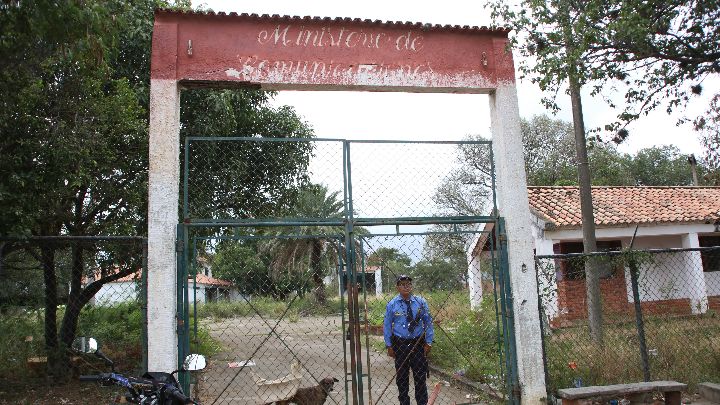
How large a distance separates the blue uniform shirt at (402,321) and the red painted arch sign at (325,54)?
8.81 feet

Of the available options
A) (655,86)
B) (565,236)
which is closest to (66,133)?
(655,86)

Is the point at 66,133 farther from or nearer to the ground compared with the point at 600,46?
nearer to the ground

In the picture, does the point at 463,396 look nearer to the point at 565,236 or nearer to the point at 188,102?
the point at 188,102

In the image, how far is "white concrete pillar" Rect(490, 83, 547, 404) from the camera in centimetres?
654

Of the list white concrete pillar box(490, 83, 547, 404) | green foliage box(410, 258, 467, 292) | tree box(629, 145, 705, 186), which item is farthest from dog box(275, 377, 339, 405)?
tree box(629, 145, 705, 186)

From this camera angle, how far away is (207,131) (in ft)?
32.6

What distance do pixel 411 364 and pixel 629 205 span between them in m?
15.2

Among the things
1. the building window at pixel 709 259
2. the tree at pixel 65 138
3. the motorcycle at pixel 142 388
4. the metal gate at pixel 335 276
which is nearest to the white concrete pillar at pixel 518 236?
the metal gate at pixel 335 276

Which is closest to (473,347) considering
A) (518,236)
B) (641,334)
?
(641,334)

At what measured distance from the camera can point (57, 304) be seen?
986 centimetres

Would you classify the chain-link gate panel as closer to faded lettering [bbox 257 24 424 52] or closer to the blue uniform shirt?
the blue uniform shirt

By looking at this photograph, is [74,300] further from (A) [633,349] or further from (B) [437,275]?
(A) [633,349]

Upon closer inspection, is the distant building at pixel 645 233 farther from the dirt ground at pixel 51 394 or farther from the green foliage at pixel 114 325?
the dirt ground at pixel 51 394

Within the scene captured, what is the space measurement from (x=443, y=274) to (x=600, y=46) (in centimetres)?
436
